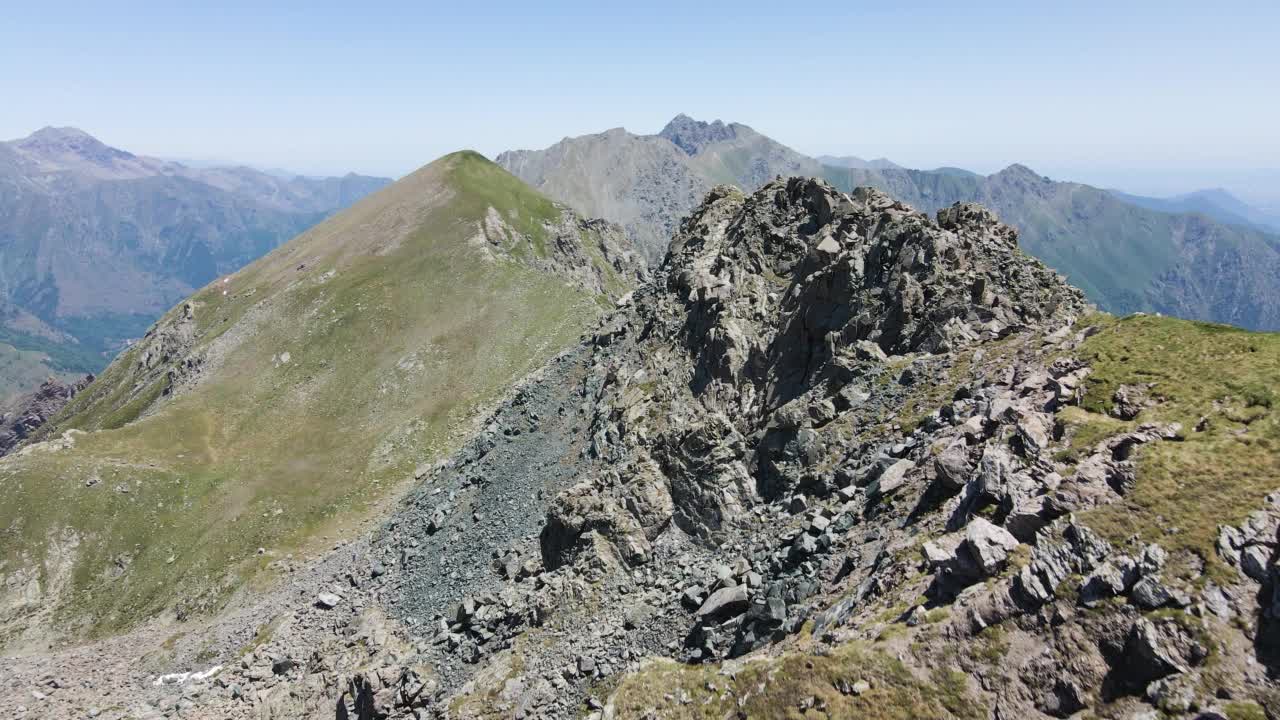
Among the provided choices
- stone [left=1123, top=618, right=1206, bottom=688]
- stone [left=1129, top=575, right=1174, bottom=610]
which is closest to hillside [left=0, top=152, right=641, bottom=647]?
stone [left=1123, top=618, right=1206, bottom=688]

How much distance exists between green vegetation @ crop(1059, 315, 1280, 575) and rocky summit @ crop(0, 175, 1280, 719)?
0.12 metres

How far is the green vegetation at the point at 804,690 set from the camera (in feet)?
71.1

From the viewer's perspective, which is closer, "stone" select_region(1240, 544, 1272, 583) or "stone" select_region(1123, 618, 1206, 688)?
"stone" select_region(1123, 618, 1206, 688)

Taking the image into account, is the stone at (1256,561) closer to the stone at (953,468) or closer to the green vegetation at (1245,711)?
the green vegetation at (1245,711)

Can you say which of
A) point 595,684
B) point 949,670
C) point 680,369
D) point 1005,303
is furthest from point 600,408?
point 949,670

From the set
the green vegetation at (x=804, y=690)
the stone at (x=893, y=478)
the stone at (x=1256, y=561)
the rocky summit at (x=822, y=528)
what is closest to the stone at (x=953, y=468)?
the rocky summit at (x=822, y=528)

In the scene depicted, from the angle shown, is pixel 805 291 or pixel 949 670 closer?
pixel 949 670

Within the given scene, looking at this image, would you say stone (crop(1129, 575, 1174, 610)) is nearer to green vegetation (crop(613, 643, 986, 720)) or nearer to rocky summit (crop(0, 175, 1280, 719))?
rocky summit (crop(0, 175, 1280, 719))

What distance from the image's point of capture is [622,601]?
37219mm

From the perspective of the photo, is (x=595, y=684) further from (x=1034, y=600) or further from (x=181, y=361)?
(x=181, y=361)

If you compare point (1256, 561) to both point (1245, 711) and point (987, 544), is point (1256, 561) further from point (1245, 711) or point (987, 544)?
point (987, 544)

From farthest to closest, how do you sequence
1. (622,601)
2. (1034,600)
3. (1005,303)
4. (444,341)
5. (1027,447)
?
Answer: (444,341) → (1005,303) → (622,601) → (1027,447) → (1034,600)

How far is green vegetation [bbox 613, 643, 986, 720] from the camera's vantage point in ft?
71.1

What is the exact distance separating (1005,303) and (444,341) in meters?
82.5
